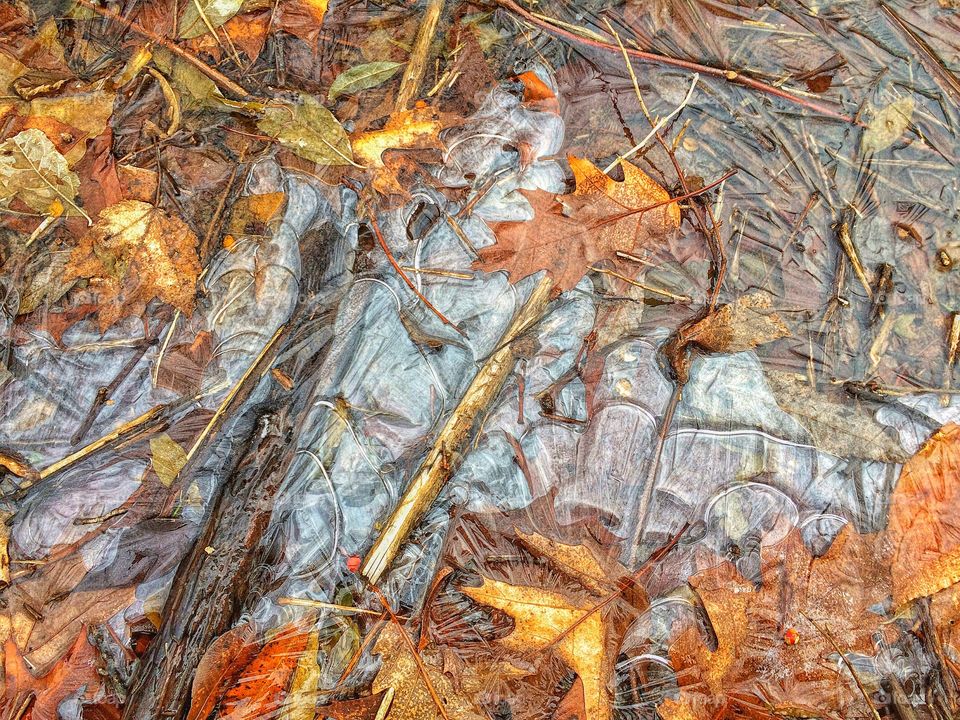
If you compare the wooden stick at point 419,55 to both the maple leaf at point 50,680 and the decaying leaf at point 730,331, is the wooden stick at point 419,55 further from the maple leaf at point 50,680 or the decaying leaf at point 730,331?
the maple leaf at point 50,680

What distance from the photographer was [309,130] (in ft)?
6.28

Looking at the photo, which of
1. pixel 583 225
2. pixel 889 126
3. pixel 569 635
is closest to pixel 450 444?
pixel 569 635

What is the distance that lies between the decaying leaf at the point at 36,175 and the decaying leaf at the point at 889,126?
2528 mm

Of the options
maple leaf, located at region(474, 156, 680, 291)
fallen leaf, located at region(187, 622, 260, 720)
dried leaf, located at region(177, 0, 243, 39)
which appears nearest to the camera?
fallen leaf, located at region(187, 622, 260, 720)

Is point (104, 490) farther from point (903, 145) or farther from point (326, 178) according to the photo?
point (903, 145)

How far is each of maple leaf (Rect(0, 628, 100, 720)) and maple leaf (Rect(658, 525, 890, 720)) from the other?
174 cm

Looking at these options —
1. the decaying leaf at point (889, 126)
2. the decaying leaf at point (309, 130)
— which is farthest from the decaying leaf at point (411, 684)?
the decaying leaf at point (889, 126)

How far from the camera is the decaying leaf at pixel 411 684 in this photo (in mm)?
1710

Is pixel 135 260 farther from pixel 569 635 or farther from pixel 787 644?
pixel 787 644

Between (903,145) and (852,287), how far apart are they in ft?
1.62

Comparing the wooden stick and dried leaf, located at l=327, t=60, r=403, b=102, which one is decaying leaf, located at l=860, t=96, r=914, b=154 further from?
dried leaf, located at l=327, t=60, r=403, b=102

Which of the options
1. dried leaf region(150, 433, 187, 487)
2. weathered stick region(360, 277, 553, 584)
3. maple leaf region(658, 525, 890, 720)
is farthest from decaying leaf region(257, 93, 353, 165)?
maple leaf region(658, 525, 890, 720)

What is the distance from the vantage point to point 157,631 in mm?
1826

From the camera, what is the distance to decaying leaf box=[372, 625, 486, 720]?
171cm
